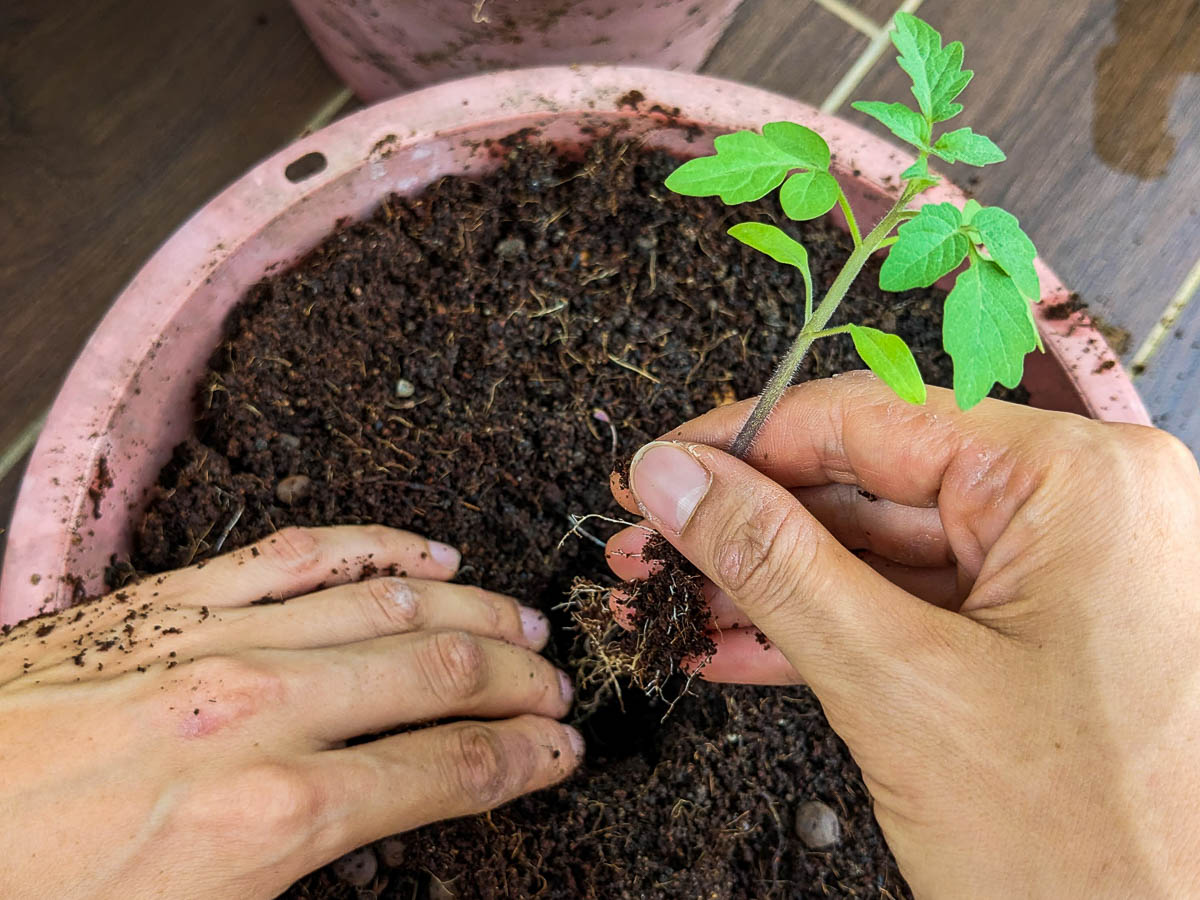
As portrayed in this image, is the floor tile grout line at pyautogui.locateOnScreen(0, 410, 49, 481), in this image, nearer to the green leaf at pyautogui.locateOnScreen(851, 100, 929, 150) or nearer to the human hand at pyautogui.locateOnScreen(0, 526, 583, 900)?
the human hand at pyautogui.locateOnScreen(0, 526, 583, 900)

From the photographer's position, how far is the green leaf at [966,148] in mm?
714

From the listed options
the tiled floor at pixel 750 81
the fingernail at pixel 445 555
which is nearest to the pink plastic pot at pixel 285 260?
the fingernail at pixel 445 555

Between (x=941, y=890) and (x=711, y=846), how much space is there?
357 mm

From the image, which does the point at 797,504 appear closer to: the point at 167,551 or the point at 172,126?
the point at 167,551

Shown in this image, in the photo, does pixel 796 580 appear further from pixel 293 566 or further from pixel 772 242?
pixel 293 566

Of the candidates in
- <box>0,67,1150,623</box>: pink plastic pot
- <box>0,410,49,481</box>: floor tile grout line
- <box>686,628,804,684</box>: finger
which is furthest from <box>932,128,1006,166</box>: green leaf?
<box>0,410,49,481</box>: floor tile grout line

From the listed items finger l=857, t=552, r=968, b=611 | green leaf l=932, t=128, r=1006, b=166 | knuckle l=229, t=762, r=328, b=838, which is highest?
green leaf l=932, t=128, r=1006, b=166

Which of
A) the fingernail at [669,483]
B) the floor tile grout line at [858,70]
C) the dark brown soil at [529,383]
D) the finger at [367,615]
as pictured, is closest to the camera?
the fingernail at [669,483]

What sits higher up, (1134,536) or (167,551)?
(1134,536)

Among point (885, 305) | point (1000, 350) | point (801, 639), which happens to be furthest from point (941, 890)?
point (885, 305)

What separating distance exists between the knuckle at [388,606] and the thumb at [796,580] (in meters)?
0.33

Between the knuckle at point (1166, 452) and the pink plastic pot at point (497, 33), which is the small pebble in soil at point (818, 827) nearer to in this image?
the knuckle at point (1166, 452)

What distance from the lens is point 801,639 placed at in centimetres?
83

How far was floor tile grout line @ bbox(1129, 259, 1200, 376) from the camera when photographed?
1.48m
